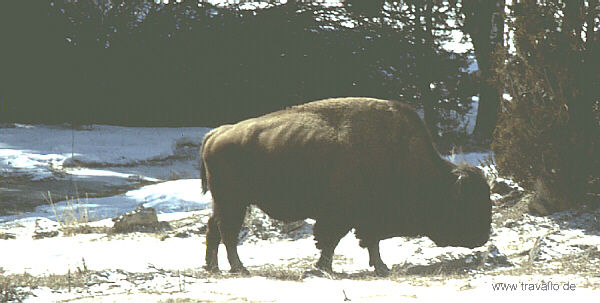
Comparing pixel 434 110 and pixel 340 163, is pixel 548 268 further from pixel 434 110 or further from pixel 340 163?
pixel 434 110

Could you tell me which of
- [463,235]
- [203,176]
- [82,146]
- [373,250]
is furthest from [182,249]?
[82,146]

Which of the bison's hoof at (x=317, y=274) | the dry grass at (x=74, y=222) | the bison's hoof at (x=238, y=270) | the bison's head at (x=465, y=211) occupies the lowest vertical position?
the dry grass at (x=74, y=222)

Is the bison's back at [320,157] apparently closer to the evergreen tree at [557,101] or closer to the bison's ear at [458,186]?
the bison's ear at [458,186]

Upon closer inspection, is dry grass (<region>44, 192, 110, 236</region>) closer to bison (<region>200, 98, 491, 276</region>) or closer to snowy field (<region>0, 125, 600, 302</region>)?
snowy field (<region>0, 125, 600, 302</region>)

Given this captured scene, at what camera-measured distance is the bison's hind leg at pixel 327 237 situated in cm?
513

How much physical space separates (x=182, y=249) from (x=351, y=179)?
8.27 feet

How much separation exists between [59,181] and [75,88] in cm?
635

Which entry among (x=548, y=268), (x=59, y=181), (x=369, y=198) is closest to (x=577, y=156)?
(x=548, y=268)

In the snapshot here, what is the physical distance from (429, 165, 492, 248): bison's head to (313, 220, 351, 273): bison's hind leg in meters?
0.77

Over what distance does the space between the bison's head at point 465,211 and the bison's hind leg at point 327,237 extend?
30.3 inches

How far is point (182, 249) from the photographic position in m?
6.97

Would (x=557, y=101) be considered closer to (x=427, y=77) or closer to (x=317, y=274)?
(x=317, y=274)

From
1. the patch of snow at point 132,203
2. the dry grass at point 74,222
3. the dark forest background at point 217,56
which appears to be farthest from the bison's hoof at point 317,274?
the dark forest background at point 217,56

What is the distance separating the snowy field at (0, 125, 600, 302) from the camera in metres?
3.68
